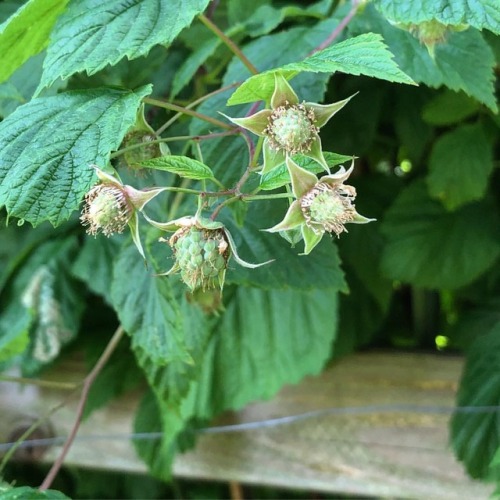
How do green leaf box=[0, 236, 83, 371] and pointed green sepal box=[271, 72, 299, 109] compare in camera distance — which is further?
green leaf box=[0, 236, 83, 371]

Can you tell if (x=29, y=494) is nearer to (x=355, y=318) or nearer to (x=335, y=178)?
(x=335, y=178)

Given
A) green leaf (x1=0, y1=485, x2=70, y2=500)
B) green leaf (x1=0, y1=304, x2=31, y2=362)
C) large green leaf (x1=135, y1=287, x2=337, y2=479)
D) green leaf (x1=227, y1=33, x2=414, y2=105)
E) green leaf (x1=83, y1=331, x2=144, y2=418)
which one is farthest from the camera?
green leaf (x1=83, y1=331, x2=144, y2=418)

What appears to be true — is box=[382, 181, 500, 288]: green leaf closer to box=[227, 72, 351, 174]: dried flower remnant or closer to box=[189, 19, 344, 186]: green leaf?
box=[189, 19, 344, 186]: green leaf

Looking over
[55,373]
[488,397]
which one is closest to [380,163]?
[488,397]

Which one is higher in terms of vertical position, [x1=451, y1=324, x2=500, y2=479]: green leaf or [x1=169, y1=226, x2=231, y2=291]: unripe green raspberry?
[x1=169, y1=226, x2=231, y2=291]: unripe green raspberry

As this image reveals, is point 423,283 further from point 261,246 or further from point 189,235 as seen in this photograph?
point 189,235

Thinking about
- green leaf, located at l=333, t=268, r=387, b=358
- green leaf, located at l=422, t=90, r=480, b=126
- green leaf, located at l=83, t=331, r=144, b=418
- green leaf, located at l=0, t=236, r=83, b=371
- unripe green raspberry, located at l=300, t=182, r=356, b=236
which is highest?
unripe green raspberry, located at l=300, t=182, r=356, b=236

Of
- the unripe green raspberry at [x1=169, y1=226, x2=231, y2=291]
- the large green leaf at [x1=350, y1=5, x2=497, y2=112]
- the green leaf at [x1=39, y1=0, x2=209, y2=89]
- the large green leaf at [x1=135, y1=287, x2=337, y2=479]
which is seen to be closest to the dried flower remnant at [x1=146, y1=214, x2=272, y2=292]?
the unripe green raspberry at [x1=169, y1=226, x2=231, y2=291]

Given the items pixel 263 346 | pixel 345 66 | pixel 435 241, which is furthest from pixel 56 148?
pixel 435 241

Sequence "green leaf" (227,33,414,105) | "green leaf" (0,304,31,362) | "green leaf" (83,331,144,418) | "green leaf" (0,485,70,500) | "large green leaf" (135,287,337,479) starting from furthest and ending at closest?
"green leaf" (83,331,144,418), "large green leaf" (135,287,337,479), "green leaf" (0,304,31,362), "green leaf" (0,485,70,500), "green leaf" (227,33,414,105)
